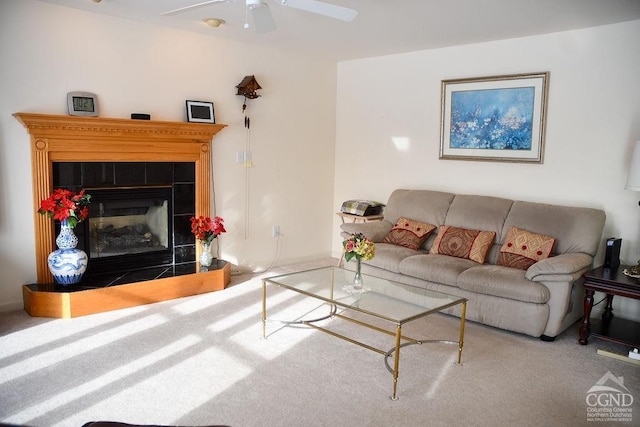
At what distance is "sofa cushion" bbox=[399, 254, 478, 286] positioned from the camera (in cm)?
405

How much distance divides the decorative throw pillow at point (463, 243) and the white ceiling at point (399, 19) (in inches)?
70.9

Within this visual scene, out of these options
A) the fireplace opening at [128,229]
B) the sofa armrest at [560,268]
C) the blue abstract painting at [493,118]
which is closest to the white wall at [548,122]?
the blue abstract painting at [493,118]

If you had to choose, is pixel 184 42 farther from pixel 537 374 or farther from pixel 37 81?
pixel 537 374

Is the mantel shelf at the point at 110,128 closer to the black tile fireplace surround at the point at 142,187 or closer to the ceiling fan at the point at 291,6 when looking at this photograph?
the black tile fireplace surround at the point at 142,187

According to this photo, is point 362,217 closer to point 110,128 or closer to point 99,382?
point 110,128

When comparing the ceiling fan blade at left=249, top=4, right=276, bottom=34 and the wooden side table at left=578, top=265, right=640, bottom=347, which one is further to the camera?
the wooden side table at left=578, top=265, right=640, bottom=347

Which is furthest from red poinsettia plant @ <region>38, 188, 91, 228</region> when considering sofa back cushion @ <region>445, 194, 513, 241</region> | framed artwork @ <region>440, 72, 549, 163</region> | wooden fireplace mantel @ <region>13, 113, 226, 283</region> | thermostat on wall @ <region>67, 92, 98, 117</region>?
framed artwork @ <region>440, 72, 549, 163</region>

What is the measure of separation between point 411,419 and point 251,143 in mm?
3547

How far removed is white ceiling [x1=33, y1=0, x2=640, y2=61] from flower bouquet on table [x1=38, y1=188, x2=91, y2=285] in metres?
1.57

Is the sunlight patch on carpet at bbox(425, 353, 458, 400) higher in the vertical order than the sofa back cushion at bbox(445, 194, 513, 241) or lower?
lower

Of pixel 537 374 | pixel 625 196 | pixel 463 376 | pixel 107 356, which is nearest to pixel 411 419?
pixel 463 376

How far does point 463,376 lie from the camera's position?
3.07 m

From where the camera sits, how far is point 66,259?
3.89m

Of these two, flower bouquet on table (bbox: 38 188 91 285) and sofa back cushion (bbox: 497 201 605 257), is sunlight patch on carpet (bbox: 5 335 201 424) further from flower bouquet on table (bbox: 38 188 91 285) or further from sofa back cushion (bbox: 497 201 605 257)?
sofa back cushion (bbox: 497 201 605 257)
